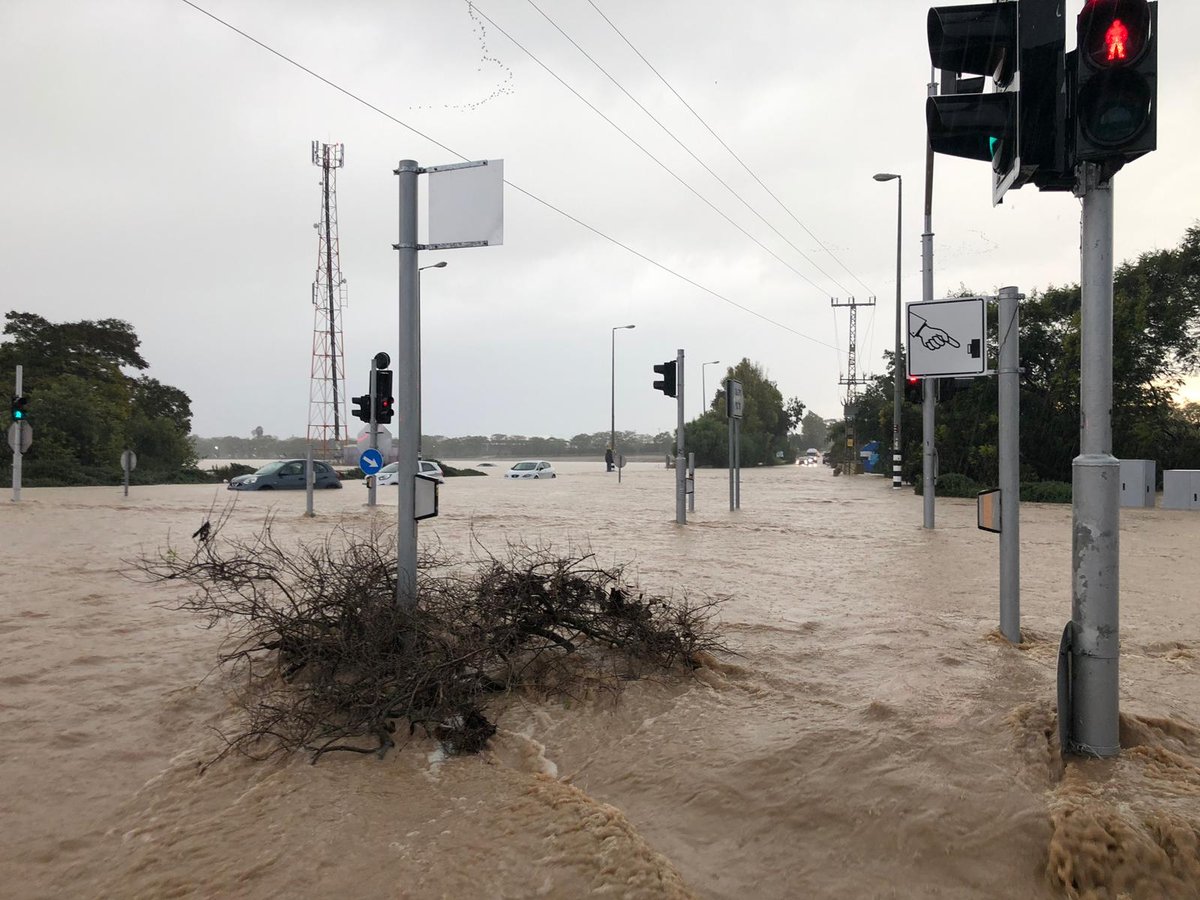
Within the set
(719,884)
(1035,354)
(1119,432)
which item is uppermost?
(1035,354)

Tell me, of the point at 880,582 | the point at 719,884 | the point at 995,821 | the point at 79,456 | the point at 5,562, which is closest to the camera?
the point at 719,884

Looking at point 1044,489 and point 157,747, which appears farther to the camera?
point 1044,489

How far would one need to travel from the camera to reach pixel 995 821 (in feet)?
12.1

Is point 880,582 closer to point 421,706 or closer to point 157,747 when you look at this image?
point 421,706

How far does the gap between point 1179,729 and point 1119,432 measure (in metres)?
27.5

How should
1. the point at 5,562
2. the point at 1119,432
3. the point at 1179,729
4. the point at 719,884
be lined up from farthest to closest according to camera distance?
the point at 1119,432 → the point at 5,562 → the point at 1179,729 → the point at 719,884

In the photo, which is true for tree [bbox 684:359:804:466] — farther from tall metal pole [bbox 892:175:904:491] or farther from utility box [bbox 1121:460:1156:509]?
utility box [bbox 1121:460:1156:509]

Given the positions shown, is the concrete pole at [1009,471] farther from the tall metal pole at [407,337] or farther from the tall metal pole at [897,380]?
the tall metal pole at [897,380]

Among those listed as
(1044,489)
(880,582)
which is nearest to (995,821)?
(880,582)

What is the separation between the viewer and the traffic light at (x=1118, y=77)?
3.84 m

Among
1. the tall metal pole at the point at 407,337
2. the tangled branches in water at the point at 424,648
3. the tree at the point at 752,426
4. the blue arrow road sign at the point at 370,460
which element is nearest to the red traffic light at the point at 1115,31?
the tangled branches in water at the point at 424,648

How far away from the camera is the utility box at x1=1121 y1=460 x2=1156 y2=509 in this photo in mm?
23469

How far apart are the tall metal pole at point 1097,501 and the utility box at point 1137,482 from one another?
22.3 m

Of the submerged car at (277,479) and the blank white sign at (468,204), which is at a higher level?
the blank white sign at (468,204)
